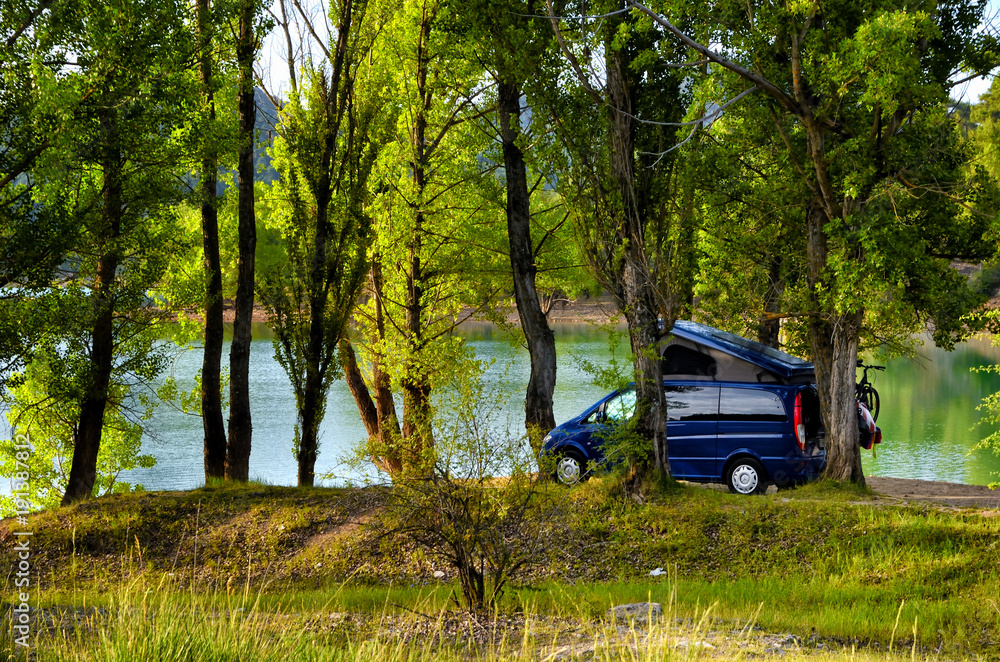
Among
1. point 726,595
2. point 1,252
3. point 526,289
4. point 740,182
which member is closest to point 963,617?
point 726,595

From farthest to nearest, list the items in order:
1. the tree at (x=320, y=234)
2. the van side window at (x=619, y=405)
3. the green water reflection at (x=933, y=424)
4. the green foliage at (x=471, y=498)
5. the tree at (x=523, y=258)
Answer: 1. the green water reflection at (x=933, y=424)
2. the tree at (x=320, y=234)
3. the tree at (x=523, y=258)
4. the van side window at (x=619, y=405)
5. the green foliage at (x=471, y=498)

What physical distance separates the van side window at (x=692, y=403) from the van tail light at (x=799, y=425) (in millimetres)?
1187

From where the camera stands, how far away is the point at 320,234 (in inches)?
557

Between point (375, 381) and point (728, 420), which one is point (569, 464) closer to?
point (728, 420)

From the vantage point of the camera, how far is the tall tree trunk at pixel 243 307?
1388cm

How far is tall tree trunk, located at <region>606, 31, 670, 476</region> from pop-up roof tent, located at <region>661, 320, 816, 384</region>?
1740mm

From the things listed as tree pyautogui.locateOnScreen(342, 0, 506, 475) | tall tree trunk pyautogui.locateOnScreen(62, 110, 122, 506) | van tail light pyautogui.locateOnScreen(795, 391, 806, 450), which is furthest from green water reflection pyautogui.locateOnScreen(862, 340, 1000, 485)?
tall tree trunk pyautogui.locateOnScreen(62, 110, 122, 506)

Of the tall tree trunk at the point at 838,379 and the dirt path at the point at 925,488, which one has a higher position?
the tall tree trunk at the point at 838,379

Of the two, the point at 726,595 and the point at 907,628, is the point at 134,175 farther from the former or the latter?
the point at 907,628

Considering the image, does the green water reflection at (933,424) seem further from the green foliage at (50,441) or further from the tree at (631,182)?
the green foliage at (50,441)

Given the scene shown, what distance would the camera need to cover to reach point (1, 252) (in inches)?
403

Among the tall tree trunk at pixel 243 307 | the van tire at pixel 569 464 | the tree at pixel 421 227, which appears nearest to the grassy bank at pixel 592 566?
the van tire at pixel 569 464

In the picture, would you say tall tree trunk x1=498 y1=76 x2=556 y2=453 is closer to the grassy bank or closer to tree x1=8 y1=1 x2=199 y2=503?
the grassy bank

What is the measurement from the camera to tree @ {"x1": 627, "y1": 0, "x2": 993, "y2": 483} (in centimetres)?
1007
